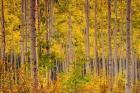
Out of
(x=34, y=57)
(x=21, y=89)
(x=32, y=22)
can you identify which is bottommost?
(x=21, y=89)

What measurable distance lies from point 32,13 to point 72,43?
25.7 m

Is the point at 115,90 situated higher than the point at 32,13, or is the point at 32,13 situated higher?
the point at 32,13

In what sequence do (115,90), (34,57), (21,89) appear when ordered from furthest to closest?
(115,90)
(21,89)
(34,57)

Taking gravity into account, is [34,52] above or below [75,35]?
above

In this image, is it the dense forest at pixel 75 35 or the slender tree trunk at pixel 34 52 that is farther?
the dense forest at pixel 75 35

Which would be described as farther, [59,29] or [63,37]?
[63,37]

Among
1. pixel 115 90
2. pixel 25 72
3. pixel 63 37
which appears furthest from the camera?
pixel 63 37

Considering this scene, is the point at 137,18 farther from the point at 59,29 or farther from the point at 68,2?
the point at 59,29

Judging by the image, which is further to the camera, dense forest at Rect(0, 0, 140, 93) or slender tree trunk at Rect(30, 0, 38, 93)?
dense forest at Rect(0, 0, 140, 93)

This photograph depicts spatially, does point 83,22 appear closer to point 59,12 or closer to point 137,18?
point 59,12

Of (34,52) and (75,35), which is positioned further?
(75,35)

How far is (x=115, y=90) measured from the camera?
20.9m

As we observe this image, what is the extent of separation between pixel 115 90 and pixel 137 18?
30.8ft

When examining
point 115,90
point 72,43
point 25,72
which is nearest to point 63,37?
point 72,43
